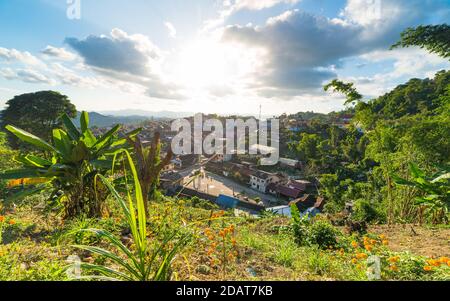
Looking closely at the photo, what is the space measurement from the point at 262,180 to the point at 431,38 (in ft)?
99.5

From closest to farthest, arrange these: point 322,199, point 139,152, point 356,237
A: point 139,152 < point 356,237 < point 322,199

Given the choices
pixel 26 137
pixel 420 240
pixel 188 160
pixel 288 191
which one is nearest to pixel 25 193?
pixel 26 137

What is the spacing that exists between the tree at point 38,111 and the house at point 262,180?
2492 centimetres

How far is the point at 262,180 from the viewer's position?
1409 inches

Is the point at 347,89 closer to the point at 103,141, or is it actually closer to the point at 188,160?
the point at 103,141

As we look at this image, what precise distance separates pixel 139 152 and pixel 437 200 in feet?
15.2

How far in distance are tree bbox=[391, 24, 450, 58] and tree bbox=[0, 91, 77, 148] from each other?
22497mm

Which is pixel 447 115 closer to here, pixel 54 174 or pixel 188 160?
pixel 54 174

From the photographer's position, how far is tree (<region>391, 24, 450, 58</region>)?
6.19 metres

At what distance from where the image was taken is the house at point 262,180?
35500 mm

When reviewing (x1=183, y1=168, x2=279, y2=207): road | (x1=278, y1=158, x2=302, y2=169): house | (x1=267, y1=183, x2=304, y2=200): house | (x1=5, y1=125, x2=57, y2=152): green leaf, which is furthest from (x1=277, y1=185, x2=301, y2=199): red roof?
(x1=5, y1=125, x2=57, y2=152): green leaf

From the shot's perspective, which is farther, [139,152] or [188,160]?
[188,160]

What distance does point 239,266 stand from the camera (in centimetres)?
246
